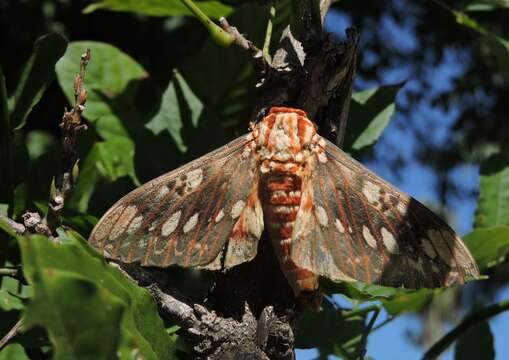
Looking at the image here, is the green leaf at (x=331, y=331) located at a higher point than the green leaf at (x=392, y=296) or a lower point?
lower

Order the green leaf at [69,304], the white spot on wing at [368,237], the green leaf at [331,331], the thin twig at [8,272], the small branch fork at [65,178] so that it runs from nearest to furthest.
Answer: the green leaf at [69,304] → the small branch fork at [65,178] → the thin twig at [8,272] → the white spot on wing at [368,237] → the green leaf at [331,331]

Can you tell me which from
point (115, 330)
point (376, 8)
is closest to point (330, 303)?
point (115, 330)

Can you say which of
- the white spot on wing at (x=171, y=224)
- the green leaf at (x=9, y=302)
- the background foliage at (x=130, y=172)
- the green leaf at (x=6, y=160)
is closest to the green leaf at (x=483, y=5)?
the background foliage at (x=130, y=172)

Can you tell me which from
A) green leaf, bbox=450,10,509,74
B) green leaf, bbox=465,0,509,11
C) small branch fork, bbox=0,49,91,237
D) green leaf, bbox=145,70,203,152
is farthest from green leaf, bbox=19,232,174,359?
green leaf, bbox=465,0,509,11

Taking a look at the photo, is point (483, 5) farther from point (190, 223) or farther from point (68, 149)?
point (68, 149)

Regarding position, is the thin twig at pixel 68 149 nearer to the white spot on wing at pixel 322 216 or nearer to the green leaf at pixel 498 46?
the white spot on wing at pixel 322 216

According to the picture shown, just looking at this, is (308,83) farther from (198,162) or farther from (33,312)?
(33,312)
